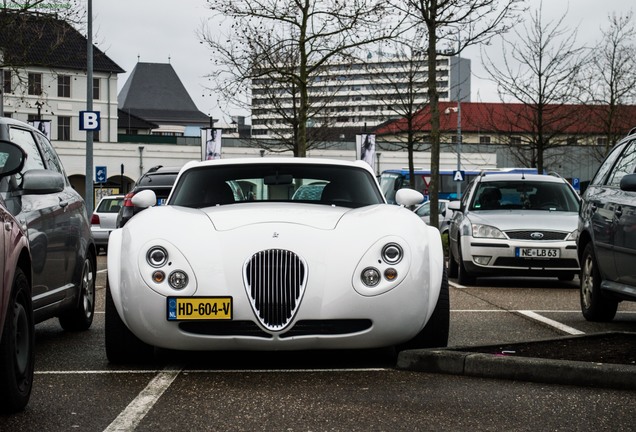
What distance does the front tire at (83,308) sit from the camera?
9.22 meters

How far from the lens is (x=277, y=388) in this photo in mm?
6160

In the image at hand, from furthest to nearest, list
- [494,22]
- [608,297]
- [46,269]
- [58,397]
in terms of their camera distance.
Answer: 1. [494,22]
2. [608,297]
3. [46,269]
4. [58,397]

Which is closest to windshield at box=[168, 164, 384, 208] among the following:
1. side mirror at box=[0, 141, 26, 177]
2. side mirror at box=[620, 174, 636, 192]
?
side mirror at box=[620, 174, 636, 192]

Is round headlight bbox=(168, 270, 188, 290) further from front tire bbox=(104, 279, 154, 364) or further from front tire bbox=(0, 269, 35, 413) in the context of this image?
front tire bbox=(0, 269, 35, 413)

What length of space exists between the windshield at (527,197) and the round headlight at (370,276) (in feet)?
30.9

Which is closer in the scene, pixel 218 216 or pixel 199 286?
pixel 199 286

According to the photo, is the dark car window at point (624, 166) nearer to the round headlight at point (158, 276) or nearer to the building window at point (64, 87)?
the round headlight at point (158, 276)

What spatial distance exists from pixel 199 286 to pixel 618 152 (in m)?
5.18

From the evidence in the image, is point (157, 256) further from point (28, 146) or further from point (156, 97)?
point (156, 97)

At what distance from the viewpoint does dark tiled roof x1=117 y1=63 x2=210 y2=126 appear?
121 meters

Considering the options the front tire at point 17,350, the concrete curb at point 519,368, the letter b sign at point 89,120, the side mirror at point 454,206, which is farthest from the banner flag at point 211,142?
the front tire at point 17,350

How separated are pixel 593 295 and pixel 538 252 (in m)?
4.40

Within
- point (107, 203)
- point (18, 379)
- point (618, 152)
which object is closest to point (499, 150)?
point (107, 203)

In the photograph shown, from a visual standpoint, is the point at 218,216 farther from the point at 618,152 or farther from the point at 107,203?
the point at 107,203
